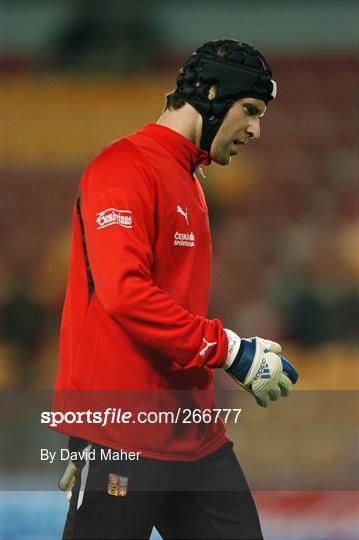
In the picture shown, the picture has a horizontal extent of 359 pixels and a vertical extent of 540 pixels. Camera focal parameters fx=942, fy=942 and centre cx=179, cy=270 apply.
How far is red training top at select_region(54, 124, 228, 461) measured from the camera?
6.15 ft

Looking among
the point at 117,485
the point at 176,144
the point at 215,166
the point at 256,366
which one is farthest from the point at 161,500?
the point at 215,166

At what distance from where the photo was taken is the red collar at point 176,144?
209cm

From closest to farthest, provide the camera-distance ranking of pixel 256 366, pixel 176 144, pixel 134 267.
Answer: pixel 134 267 → pixel 256 366 → pixel 176 144

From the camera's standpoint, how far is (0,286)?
6.28 m

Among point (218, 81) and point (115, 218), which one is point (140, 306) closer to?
point (115, 218)

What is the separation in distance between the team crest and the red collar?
697mm

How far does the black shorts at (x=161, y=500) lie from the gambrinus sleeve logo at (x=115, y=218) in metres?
0.46

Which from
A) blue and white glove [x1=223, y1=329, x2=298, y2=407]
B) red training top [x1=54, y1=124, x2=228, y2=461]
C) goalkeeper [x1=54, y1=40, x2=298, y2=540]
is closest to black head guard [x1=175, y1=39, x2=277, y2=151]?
goalkeeper [x1=54, y1=40, x2=298, y2=540]

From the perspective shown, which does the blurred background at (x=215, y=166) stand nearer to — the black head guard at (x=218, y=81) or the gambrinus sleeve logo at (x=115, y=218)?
the black head guard at (x=218, y=81)

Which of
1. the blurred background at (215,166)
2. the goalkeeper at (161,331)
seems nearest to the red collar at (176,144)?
the goalkeeper at (161,331)

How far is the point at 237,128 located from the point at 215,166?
14.4ft

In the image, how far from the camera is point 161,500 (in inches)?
78.6

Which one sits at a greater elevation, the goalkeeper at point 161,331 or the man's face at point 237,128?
the man's face at point 237,128

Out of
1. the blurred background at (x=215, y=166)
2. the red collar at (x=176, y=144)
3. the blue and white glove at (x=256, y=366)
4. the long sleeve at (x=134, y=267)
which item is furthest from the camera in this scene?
the blurred background at (x=215, y=166)
